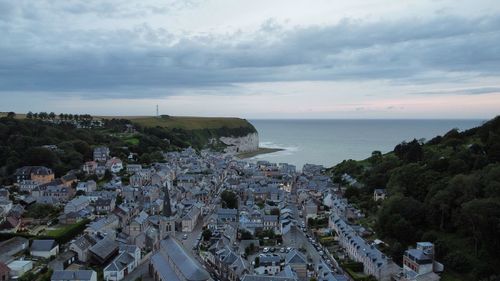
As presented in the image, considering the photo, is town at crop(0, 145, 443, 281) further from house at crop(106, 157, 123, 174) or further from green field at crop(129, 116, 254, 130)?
green field at crop(129, 116, 254, 130)

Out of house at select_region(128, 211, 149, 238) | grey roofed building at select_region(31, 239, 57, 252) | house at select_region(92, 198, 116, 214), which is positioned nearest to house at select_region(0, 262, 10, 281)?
grey roofed building at select_region(31, 239, 57, 252)

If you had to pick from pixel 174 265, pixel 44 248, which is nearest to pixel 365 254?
pixel 174 265

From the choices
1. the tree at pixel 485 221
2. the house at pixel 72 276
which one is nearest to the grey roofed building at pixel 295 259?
the tree at pixel 485 221

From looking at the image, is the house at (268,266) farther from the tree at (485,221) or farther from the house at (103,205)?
the house at (103,205)

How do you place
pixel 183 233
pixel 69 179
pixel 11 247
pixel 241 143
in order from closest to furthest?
pixel 11 247 < pixel 183 233 < pixel 69 179 < pixel 241 143

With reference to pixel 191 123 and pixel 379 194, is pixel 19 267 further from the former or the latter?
pixel 191 123

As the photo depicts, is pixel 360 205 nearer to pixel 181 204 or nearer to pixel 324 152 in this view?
pixel 181 204

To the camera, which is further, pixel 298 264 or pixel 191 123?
pixel 191 123
